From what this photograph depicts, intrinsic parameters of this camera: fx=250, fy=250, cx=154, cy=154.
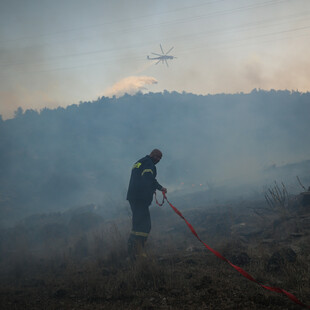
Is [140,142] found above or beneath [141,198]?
above

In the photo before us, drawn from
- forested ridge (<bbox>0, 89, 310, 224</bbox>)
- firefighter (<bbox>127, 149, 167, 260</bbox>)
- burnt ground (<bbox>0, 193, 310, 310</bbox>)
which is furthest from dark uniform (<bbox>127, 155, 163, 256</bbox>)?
forested ridge (<bbox>0, 89, 310, 224</bbox>)

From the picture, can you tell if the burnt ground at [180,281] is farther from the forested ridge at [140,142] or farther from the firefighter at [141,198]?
the forested ridge at [140,142]

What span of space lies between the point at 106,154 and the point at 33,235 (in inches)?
952

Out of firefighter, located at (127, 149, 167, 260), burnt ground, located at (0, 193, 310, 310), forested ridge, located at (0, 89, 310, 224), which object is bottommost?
burnt ground, located at (0, 193, 310, 310)

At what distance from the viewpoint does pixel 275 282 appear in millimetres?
2785

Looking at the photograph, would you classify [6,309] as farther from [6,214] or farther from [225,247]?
[6,214]

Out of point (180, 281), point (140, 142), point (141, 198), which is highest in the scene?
point (140, 142)

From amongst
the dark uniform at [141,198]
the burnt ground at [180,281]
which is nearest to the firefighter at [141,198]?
the dark uniform at [141,198]

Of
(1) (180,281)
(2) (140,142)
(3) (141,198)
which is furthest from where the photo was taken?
(2) (140,142)

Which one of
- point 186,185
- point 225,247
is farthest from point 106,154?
point 225,247

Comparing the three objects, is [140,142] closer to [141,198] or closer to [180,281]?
[141,198]

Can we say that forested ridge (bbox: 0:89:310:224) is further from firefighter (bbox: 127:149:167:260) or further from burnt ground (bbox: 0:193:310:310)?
firefighter (bbox: 127:149:167:260)

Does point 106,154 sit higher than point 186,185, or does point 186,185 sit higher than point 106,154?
point 106,154

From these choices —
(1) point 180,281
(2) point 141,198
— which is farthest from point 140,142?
(1) point 180,281
